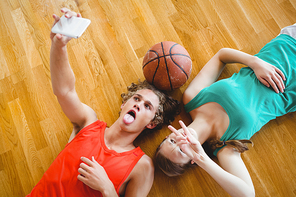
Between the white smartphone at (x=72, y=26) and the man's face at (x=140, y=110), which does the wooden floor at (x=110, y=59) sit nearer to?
the man's face at (x=140, y=110)

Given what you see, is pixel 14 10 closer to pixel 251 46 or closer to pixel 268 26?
pixel 251 46

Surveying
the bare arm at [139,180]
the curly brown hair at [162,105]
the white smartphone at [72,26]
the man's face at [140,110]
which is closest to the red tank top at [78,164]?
the bare arm at [139,180]

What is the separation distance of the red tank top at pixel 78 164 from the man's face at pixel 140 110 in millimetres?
291

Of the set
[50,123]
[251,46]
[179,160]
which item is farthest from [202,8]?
[50,123]

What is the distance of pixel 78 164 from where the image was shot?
→ 1.67 meters

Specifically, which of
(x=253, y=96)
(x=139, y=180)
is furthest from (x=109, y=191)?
(x=253, y=96)

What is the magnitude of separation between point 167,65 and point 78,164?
1.26 meters

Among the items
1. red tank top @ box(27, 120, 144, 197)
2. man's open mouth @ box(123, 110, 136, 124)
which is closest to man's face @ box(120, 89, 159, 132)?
man's open mouth @ box(123, 110, 136, 124)

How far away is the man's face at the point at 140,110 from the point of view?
5.81 ft

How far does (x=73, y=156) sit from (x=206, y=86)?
1582mm

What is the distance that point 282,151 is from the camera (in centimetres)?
210

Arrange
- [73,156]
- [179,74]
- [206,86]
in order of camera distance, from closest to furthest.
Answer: [73,156]
[179,74]
[206,86]

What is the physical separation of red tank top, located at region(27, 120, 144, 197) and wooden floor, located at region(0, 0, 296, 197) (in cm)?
45

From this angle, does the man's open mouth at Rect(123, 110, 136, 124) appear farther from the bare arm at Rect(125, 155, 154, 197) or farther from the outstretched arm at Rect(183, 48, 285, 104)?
the outstretched arm at Rect(183, 48, 285, 104)
